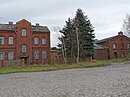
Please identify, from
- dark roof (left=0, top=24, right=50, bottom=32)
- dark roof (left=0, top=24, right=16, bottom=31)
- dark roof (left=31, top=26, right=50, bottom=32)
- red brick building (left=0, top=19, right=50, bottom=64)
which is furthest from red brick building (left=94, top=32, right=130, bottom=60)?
dark roof (left=0, top=24, right=16, bottom=31)

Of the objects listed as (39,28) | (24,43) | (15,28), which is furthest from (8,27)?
(39,28)

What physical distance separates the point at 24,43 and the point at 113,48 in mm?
29220

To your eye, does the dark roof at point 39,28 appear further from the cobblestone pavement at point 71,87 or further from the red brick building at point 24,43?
the cobblestone pavement at point 71,87

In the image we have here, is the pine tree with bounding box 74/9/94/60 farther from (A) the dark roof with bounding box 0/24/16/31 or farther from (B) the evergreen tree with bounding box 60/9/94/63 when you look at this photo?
(A) the dark roof with bounding box 0/24/16/31

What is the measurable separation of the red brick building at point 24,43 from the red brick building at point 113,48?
67.8 feet

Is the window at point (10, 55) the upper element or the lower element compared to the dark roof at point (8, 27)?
lower

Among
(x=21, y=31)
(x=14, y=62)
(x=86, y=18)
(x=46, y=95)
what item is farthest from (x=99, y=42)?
(x=46, y=95)

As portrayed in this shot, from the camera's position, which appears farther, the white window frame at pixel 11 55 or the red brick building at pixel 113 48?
the red brick building at pixel 113 48

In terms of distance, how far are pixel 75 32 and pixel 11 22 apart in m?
16.1

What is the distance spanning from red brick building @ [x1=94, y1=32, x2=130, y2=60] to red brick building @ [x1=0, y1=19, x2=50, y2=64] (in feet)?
67.8

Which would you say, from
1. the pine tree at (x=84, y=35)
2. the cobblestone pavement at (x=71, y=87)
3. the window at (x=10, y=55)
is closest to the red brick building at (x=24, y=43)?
the window at (x=10, y=55)

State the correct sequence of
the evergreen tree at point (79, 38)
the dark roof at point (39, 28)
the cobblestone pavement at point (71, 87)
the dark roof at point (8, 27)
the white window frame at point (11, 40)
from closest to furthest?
the cobblestone pavement at point (71, 87) < the evergreen tree at point (79, 38) < the white window frame at point (11, 40) < the dark roof at point (8, 27) < the dark roof at point (39, 28)

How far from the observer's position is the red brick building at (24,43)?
161 ft

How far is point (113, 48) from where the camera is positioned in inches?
2640
